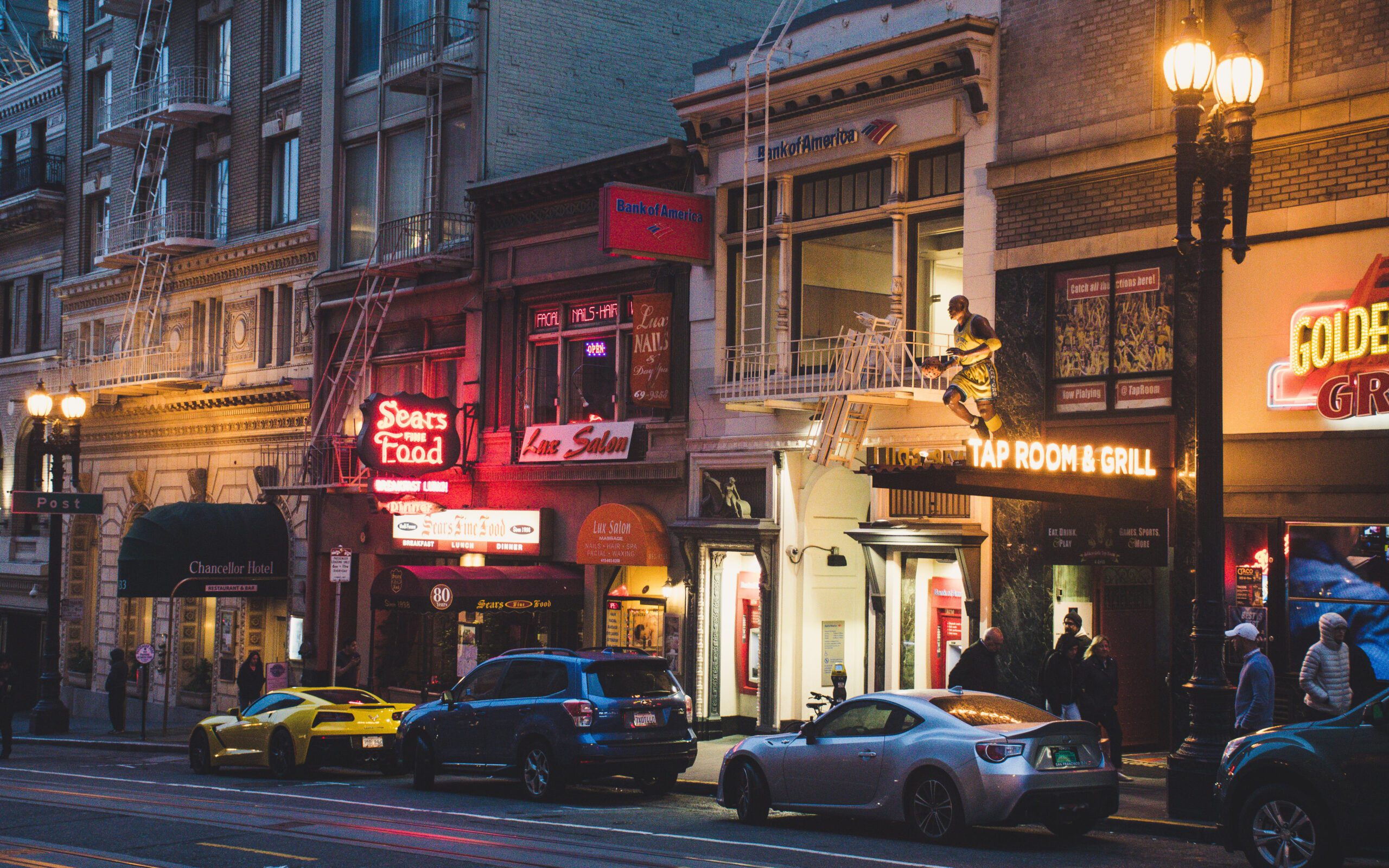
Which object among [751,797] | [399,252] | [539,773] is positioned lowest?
[539,773]

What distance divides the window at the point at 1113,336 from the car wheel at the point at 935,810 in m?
7.43

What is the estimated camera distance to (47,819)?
54.4ft

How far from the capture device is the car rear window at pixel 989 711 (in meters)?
13.8

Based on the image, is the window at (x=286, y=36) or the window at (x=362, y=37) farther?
the window at (x=286, y=36)

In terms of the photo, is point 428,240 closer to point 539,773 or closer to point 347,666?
point 347,666

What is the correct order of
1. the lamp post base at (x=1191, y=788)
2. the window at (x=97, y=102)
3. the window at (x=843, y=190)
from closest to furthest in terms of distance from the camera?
1. the lamp post base at (x=1191, y=788)
2. the window at (x=843, y=190)
3. the window at (x=97, y=102)

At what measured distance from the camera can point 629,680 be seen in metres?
18.2

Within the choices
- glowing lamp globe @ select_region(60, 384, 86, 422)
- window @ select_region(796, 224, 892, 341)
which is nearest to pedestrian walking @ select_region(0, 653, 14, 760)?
glowing lamp globe @ select_region(60, 384, 86, 422)

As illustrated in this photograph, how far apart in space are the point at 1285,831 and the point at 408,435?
20855 mm

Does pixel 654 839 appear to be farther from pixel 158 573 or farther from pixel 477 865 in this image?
pixel 158 573

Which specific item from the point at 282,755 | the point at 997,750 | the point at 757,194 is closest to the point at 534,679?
the point at 282,755

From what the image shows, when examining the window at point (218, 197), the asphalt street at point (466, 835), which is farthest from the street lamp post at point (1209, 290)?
the window at point (218, 197)

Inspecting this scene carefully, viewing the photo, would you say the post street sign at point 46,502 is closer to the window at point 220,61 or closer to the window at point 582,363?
the window at point 220,61

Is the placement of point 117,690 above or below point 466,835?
below
